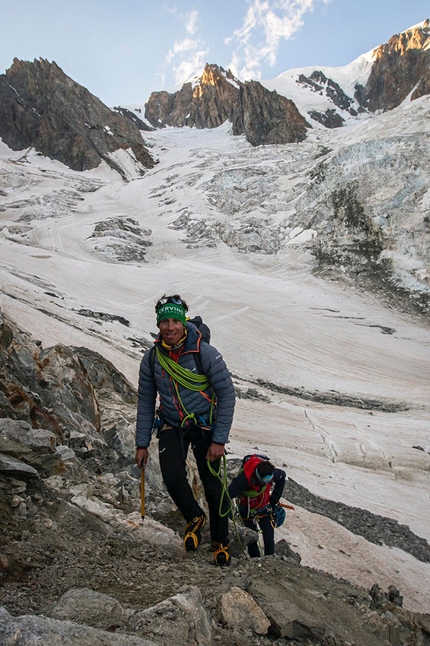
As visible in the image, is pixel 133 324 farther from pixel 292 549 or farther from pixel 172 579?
pixel 172 579

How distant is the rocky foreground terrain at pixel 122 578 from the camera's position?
2.37 meters

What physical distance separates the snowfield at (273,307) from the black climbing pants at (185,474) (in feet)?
→ 9.43

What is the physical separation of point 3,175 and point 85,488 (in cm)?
6327

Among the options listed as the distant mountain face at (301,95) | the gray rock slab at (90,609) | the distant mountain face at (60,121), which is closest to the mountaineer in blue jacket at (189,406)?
the gray rock slab at (90,609)

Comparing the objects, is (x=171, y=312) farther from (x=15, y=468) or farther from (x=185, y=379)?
(x=15, y=468)

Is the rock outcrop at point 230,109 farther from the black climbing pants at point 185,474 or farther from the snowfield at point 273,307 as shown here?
the black climbing pants at point 185,474

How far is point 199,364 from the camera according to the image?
143 inches

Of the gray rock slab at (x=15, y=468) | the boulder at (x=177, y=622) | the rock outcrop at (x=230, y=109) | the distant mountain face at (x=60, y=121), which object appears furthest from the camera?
the rock outcrop at (x=230, y=109)

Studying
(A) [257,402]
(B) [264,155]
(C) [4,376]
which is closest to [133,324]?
(A) [257,402]

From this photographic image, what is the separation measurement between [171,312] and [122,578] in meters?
1.98

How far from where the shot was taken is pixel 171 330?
3580mm

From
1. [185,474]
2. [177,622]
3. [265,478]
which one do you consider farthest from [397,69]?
[177,622]

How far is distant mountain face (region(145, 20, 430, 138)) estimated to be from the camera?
8331cm

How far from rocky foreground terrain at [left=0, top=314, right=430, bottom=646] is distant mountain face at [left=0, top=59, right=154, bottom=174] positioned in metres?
77.0
